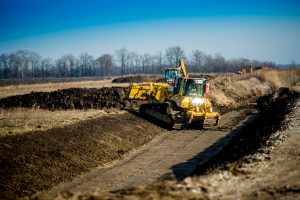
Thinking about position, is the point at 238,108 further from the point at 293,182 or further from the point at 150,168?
the point at 293,182

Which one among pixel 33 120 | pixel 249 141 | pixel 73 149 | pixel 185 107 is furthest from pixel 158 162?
pixel 33 120

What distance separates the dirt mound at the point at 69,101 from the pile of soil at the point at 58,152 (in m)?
6.79

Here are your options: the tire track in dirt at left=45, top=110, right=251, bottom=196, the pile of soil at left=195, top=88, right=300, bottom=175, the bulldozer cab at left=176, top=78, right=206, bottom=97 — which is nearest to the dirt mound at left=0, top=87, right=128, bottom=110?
the bulldozer cab at left=176, top=78, right=206, bottom=97

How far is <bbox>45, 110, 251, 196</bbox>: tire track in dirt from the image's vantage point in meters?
12.2

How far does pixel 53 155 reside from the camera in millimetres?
13625

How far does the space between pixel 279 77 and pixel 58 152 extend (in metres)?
44.2

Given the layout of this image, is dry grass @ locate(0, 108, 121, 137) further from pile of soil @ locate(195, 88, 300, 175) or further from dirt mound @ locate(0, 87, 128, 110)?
pile of soil @ locate(195, 88, 300, 175)

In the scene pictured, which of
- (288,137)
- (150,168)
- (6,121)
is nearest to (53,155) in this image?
(150,168)

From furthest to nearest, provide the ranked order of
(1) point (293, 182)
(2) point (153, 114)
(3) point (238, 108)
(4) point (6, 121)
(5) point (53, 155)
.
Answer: (3) point (238, 108)
(2) point (153, 114)
(4) point (6, 121)
(5) point (53, 155)
(1) point (293, 182)

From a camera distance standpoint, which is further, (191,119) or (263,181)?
(191,119)

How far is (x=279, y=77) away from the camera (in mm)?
52031

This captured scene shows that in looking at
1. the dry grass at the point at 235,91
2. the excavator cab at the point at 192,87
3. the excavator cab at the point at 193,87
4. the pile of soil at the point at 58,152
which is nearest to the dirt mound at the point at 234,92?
the dry grass at the point at 235,91

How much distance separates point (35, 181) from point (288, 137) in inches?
367

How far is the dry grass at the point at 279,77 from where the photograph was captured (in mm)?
49781
